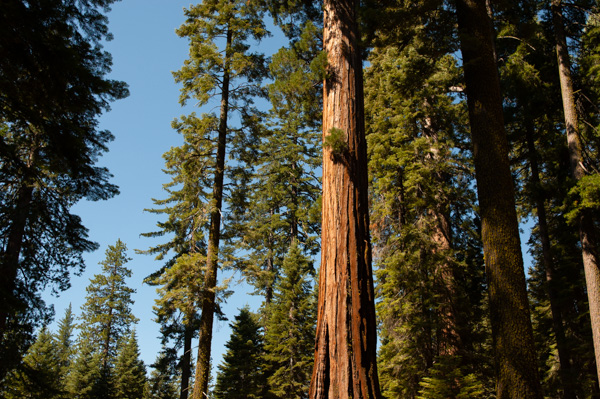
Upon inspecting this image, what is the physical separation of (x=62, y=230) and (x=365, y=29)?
7.20 m

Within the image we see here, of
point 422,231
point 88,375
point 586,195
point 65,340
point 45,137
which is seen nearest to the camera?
point 45,137

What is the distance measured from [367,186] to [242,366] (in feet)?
59.8

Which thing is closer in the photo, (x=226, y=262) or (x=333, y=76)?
(x=333, y=76)

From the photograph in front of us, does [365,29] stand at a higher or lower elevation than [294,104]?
higher

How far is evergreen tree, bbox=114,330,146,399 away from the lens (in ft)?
90.9

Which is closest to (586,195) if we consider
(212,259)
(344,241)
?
(344,241)

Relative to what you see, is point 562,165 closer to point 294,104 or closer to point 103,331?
point 294,104

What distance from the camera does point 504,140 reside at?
5.75m

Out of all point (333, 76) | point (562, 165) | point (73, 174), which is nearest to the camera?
point (333, 76)

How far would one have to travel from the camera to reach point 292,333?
18453 mm

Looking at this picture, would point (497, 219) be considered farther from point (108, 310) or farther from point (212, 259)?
point (108, 310)

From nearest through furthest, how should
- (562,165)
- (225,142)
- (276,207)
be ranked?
(225,142)
(562,165)
(276,207)

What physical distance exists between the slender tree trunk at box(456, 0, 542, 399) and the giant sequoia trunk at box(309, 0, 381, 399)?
199cm

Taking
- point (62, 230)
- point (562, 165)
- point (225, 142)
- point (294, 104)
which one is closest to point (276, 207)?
point (225, 142)
